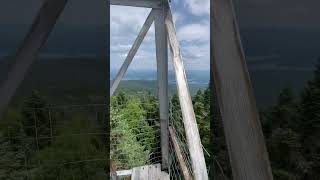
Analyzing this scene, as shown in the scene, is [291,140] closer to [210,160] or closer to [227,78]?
[210,160]

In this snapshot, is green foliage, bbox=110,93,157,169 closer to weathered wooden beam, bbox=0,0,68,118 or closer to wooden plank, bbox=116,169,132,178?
wooden plank, bbox=116,169,132,178

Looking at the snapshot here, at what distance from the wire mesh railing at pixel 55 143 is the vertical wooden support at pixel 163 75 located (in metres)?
0.47

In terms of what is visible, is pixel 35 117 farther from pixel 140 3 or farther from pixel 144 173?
pixel 144 173

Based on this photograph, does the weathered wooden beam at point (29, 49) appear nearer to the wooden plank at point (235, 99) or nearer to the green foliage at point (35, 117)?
the wooden plank at point (235, 99)

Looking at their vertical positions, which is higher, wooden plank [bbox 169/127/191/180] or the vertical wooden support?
the vertical wooden support

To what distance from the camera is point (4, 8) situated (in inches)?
61.5

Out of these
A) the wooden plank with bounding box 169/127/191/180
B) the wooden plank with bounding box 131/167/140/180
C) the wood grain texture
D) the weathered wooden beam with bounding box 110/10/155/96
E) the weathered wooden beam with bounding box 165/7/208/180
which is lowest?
the wooden plank with bounding box 131/167/140/180

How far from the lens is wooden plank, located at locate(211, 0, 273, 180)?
440mm

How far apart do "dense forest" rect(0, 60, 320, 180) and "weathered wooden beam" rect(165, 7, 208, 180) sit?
0.13 metres

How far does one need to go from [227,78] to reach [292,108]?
119 cm

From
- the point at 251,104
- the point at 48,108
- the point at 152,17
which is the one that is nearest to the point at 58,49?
the point at 48,108

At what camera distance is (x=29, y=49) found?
58 cm

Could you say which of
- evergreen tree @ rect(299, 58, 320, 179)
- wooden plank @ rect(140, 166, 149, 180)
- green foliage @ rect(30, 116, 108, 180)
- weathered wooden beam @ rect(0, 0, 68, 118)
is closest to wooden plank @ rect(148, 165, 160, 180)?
wooden plank @ rect(140, 166, 149, 180)

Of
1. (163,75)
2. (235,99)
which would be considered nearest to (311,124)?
(163,75)
